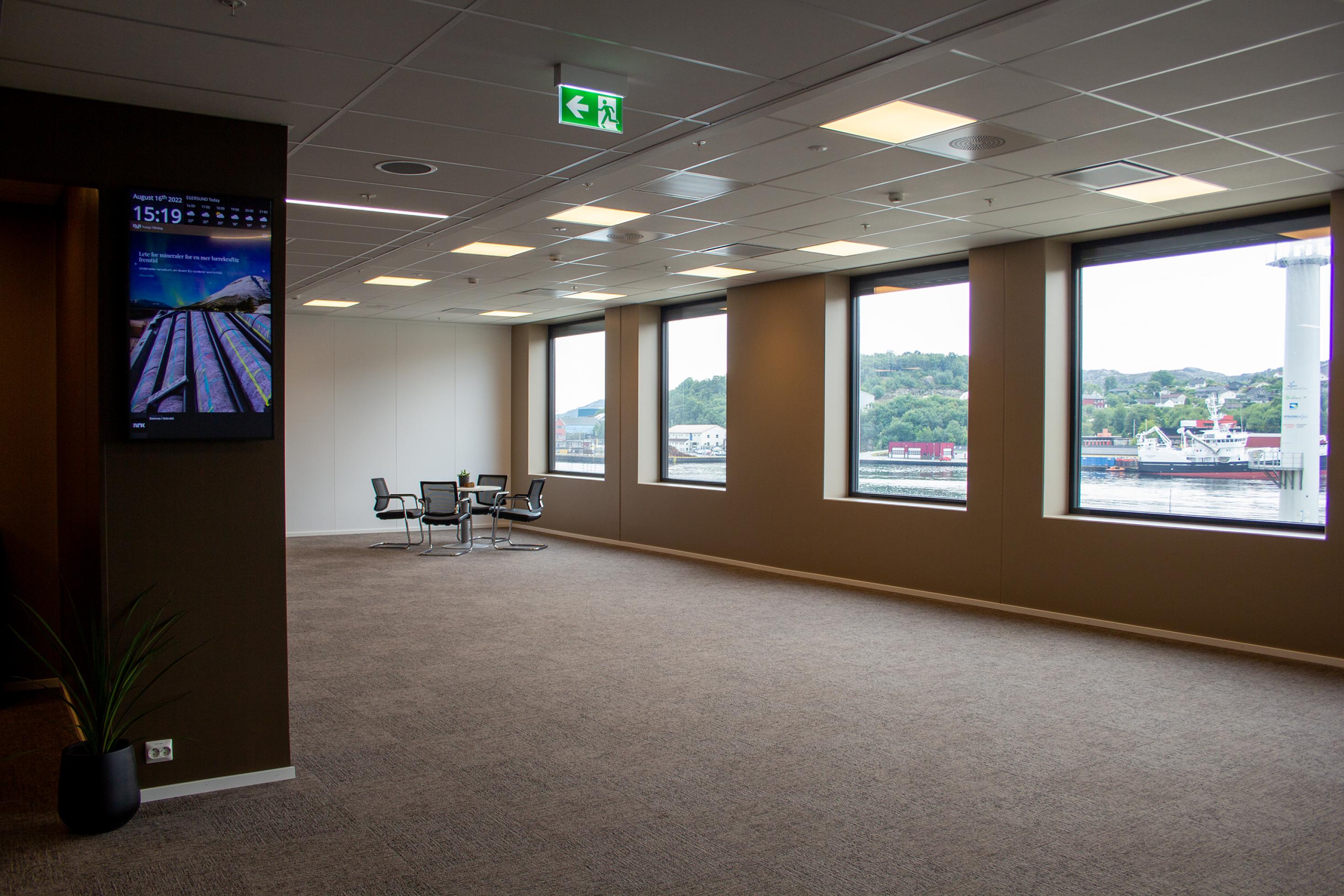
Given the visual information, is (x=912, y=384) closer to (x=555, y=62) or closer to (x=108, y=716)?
(x=555, y=62)

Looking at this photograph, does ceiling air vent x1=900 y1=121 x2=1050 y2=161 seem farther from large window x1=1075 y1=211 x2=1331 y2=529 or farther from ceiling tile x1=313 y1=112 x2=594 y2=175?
large window x1=1075 y1=211 x2=1331 y2=529

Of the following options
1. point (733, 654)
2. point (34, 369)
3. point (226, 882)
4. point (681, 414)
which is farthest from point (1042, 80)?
point (681, 414)

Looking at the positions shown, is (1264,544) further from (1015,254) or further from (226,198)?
(226,198)

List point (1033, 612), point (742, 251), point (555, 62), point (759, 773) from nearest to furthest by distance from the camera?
point (555, 62), point (759, 773), point (1033, 612), point (742, 251)

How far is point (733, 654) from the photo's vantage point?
6777 mm

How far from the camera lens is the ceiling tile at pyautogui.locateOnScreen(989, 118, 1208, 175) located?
5066mm

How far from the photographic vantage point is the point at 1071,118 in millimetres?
4875

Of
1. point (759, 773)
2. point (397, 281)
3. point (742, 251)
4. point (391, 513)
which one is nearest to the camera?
point (759, 773)

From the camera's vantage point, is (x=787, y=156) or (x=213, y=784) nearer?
(x=213, y=784)

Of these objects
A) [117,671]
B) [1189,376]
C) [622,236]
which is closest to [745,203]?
[622,236]

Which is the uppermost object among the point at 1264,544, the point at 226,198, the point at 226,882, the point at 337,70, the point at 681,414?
the point at 337,70

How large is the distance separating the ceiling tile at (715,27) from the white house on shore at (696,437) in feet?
25.8

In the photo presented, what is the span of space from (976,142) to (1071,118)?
21.6 inches

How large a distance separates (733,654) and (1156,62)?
4417mm
